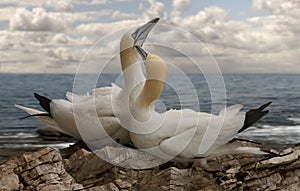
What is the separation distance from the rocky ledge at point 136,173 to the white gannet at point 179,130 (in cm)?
18

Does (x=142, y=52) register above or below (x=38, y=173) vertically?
above

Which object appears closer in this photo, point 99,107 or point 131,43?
point 131,43

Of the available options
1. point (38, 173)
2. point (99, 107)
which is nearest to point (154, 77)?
point (99, 107)

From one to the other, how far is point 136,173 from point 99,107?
1226mm

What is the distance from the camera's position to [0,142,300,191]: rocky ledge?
18.6 ft

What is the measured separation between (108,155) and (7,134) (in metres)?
10.2

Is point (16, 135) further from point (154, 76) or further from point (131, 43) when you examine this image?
point (154, 76)

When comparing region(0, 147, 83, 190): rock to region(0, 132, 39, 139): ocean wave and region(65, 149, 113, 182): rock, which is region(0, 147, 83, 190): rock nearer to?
region(65, 149, 113, 182): rock

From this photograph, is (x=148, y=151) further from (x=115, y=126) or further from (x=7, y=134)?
(x=7, y=134)

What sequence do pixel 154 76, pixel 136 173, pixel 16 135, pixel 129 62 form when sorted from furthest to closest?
pixel 16 135, pixel 129 62, pixel 136 173, pixel 154 76

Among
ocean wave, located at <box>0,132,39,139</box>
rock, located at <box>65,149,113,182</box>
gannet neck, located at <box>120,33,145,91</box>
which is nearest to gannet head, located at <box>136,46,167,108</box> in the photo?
gannet neck, located at <box>120,33,145,91</box>

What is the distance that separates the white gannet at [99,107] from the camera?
22.1ft

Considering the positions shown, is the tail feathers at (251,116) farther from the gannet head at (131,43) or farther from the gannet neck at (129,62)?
the gannet head at (131,43)

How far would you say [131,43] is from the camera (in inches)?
263
